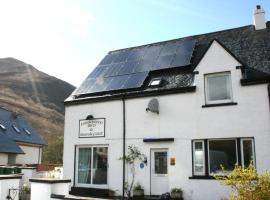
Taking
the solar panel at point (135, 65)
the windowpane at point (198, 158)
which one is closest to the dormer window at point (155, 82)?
the solar panel at point (135, 65)

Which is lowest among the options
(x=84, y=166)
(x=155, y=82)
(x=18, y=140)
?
(x=84, y=166)

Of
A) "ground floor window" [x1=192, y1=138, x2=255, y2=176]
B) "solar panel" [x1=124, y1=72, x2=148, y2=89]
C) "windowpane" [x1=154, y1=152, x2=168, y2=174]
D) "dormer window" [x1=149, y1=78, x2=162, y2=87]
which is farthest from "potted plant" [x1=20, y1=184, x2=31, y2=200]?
"ground floor window" [x1=192, y1=138, x2=255, y2=176]

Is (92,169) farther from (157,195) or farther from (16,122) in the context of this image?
(16,122)

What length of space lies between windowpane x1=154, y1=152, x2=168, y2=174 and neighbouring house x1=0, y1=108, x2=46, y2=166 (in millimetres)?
23253

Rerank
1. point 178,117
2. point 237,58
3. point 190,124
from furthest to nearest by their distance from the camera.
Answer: point 178,117 < point 190,124 < point 237,58

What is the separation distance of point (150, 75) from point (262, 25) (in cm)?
670

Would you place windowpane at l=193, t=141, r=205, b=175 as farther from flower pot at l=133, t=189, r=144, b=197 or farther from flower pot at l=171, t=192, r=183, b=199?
flower pot at l=133, t=189, r=144, b=197

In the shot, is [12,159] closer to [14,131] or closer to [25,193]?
[14,131]

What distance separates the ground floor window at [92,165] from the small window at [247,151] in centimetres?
704

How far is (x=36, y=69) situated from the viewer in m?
165

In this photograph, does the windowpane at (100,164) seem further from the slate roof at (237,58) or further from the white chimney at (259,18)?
the white chimney at (259,18)

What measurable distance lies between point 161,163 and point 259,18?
31.7 feet

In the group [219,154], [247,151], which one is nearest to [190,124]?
[219,154]

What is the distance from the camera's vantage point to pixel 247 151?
46.3 feet
